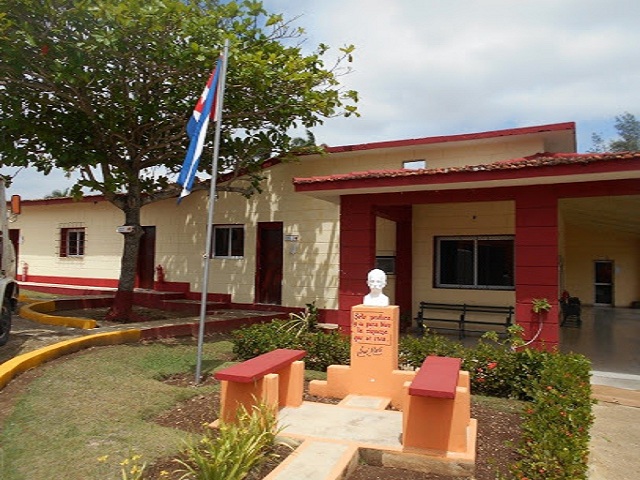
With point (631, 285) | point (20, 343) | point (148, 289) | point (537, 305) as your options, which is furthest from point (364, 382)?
point (631, 285)

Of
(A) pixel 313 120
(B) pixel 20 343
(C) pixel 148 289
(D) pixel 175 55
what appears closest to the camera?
(B) pixel 20 343

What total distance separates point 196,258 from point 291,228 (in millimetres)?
3454

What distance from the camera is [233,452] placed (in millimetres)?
3721

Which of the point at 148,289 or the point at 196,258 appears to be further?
the point at 148,289

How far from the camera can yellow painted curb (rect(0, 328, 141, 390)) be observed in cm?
580

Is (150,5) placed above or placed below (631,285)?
above

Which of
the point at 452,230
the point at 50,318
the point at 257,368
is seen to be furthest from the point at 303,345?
the point at 452,230

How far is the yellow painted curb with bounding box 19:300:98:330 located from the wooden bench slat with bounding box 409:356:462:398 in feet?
21.9

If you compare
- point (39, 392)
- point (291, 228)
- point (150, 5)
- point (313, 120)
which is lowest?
point (39, 392)

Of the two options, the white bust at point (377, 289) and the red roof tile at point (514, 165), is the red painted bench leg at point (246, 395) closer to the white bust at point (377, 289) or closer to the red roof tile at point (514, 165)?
the white bust at point (377, 289)

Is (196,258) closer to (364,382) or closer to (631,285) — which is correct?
(364,382)

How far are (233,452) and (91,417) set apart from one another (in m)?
1.97

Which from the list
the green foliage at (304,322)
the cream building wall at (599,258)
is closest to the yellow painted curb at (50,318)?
the green foliage at (304,322)

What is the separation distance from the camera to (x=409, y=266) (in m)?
12.0
